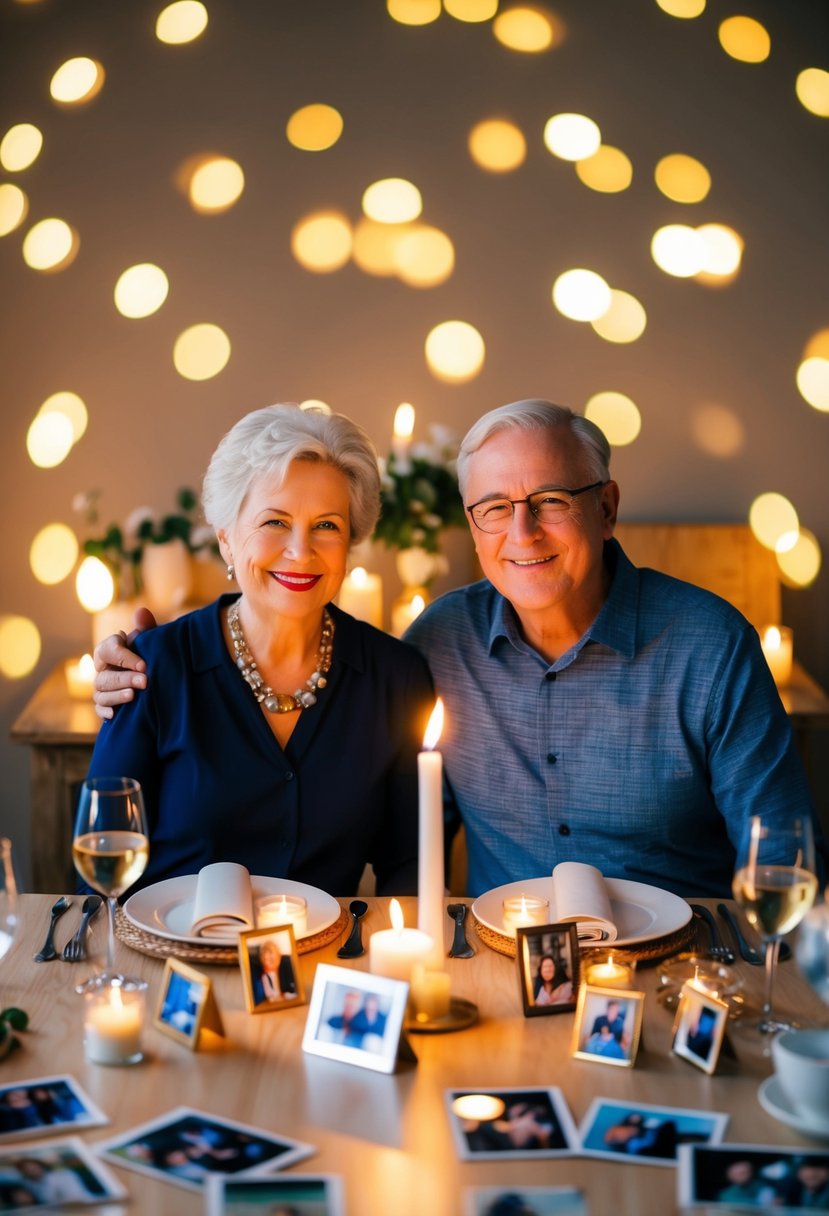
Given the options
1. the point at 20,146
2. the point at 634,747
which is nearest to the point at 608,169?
the point at 20,146

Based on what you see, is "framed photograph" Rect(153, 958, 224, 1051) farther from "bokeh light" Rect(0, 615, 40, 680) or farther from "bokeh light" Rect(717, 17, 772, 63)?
"bokeh light" Rect(717, 17, 772, 63)

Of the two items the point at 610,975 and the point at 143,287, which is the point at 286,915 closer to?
the point at 610,975

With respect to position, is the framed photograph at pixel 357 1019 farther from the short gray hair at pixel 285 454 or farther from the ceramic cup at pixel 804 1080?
Answer: the short gray hair at pixel 285 454

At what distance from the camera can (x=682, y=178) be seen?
321 cm

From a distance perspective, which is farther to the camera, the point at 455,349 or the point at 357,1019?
the point at 455,349

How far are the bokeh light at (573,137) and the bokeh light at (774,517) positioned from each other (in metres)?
1.03

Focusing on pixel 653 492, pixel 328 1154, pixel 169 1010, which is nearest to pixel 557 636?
pixel 169 1010

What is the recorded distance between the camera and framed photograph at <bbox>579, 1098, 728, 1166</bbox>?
1.00 m

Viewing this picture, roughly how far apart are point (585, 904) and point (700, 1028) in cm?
25

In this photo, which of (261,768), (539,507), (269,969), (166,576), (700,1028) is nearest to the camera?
(700,1028)

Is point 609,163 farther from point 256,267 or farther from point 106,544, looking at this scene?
point 106,544

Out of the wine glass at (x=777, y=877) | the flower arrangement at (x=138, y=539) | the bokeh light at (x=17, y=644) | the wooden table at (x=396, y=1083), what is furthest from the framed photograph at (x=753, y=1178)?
the bokeh light at (x=17, y=644)

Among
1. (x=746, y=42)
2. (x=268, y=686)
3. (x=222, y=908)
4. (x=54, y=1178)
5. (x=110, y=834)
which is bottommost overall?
(x=54, y=1178)

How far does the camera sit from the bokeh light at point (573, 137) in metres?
3.21
